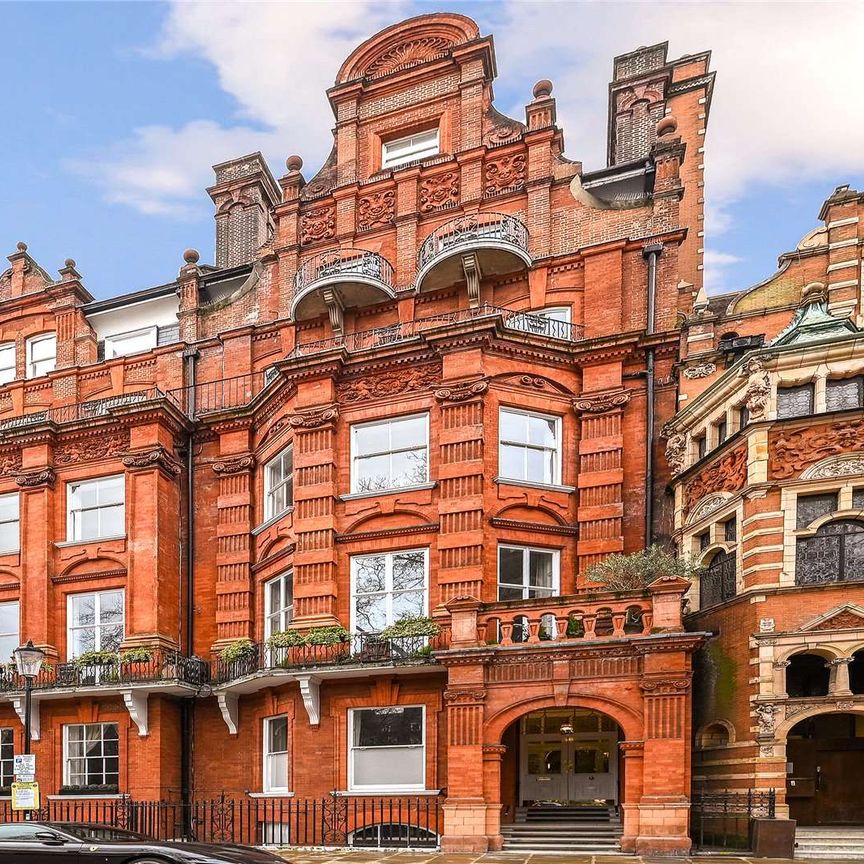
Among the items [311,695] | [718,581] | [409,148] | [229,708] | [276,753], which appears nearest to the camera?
[718,581]

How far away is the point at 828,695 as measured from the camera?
568 inches

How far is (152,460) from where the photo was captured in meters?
21.5

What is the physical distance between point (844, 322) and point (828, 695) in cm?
730

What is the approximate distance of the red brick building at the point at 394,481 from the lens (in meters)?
15.5

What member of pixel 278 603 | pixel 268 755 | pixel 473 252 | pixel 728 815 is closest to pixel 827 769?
pixel 728 815

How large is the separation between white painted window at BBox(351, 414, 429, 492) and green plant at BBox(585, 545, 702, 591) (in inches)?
176

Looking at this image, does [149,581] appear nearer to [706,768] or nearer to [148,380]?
[148,380]

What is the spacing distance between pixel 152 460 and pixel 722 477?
47.3ft

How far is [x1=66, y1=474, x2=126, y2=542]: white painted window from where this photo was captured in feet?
73.4

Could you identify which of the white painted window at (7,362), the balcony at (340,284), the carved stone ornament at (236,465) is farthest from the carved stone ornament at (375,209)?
the white painted window at (7,362)

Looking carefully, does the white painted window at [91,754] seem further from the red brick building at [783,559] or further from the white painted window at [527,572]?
the red brick building at [783,559]

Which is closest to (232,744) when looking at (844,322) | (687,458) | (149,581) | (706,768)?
(149,581)

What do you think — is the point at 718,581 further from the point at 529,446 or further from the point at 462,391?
the point at 462,391

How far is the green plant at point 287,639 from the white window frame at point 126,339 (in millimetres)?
11545
